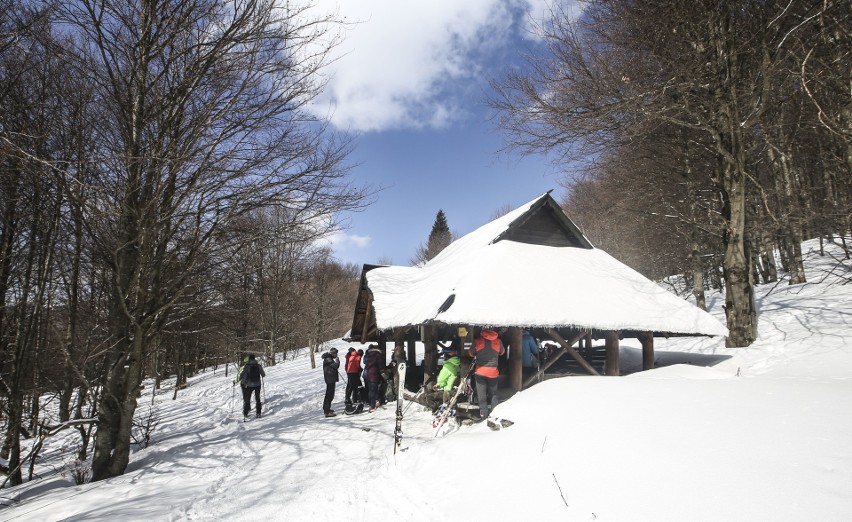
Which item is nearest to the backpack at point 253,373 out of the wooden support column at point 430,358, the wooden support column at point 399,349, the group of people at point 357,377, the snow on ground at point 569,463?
the group of people at point 357,377

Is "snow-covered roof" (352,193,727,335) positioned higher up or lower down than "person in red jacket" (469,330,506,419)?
higher up

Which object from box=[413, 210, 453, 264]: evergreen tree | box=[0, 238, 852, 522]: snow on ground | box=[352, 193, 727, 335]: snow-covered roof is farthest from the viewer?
box=[413, 210, 453, 264]: evergreen tree

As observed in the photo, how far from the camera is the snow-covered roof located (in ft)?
27.0

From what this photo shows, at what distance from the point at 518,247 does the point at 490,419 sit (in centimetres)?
548

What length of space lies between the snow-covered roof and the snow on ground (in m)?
1.36

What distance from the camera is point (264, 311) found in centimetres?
2736

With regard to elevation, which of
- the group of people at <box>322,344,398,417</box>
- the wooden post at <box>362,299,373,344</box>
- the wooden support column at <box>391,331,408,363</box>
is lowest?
the group of people at <box>322,344,398,417</box>

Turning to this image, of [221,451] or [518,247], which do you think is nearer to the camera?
[221,451]

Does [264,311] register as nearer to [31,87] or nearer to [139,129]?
[31,87]

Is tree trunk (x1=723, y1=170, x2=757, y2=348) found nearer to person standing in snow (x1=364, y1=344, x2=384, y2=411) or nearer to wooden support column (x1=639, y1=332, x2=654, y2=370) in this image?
wooden support column (x1=639, y1=332, x2=654, y2=370)

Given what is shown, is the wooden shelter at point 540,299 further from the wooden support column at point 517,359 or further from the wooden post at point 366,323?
the wooden post at point 366,323

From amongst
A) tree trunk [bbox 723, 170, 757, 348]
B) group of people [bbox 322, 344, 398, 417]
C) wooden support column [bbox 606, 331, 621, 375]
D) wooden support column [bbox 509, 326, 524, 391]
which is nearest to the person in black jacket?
group of people [bbox 322, 344, 398, 417]

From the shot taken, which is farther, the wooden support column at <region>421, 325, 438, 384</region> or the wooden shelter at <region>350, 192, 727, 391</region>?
the wooden support column at <region>421, 325, 438, 384</region>

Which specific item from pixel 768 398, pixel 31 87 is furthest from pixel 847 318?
pixel 31 87
